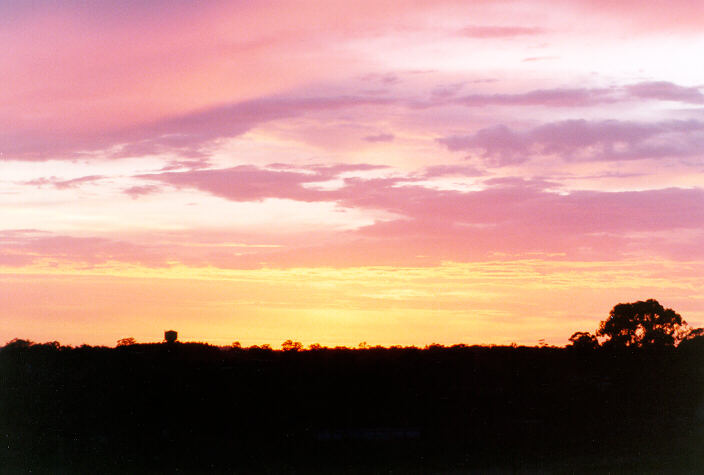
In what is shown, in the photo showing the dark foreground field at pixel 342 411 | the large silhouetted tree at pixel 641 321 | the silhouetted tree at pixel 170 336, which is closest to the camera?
the dark foreground field at pixel 342 411

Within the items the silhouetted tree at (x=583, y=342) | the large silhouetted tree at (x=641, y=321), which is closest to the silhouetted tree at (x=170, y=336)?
the silhouetted tree at (x=583, y=342)

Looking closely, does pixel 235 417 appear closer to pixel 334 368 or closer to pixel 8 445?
→ pixel 334 368

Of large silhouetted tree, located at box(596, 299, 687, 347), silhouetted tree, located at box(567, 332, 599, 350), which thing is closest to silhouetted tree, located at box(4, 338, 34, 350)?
silhouetted tree, located at box(567, 332, 599, 350)

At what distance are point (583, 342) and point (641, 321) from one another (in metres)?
23.6

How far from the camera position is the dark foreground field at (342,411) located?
26.3 m

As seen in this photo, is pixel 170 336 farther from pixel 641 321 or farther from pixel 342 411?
pixel 641 321

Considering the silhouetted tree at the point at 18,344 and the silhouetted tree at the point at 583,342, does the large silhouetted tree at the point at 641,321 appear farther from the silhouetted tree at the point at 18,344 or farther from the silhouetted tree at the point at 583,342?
the silhouetted tree at the point at 18,344

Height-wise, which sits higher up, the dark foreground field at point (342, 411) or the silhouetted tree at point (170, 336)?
the silhouetted tree at point (170, 336)

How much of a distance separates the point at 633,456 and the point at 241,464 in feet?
39.7

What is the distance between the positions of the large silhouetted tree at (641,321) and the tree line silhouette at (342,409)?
25.8 meters

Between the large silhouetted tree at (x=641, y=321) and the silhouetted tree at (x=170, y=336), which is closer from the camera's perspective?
the silhouetted tree at (x=170, y=336)

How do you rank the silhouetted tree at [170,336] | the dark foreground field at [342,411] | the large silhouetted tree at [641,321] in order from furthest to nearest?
1. the large silhouetted tree at [641,321]
2. the silhouetted tree at [170,336]
3. the dark foreground field at [342,411]

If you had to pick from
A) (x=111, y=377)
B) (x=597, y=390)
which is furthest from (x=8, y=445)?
(x=597, y=390)

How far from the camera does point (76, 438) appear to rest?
26.9 m
